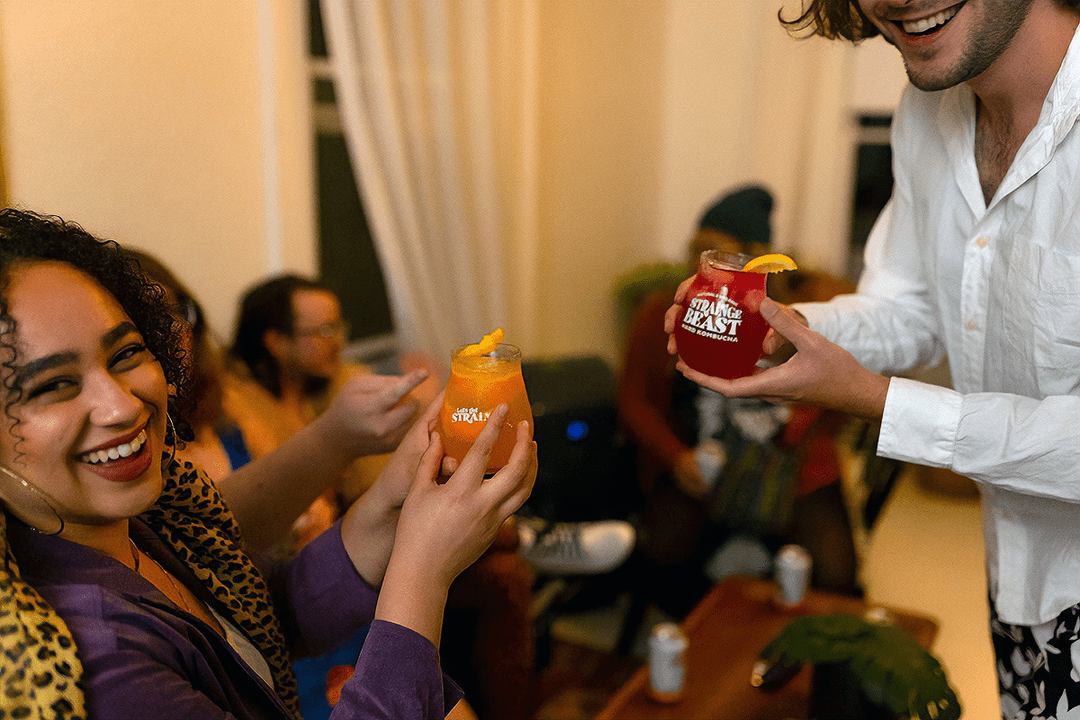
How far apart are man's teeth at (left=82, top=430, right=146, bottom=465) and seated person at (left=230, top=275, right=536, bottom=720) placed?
45 cm

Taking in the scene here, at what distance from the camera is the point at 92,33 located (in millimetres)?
1407

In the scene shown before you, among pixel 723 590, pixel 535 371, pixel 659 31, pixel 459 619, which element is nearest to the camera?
pixel 459 619

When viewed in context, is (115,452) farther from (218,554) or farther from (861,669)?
(861,669)

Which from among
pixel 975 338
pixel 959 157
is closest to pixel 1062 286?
pixel 975 338

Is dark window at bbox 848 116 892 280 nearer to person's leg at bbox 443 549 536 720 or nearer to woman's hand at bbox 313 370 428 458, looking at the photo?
person's leg at bbox 443 549 536 720

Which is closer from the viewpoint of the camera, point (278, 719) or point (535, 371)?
point (278, 719)

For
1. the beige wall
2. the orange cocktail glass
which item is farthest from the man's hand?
the beige wall

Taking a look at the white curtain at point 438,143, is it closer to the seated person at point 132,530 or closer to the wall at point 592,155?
the wall at point 592,155

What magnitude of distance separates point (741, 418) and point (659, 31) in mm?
2218

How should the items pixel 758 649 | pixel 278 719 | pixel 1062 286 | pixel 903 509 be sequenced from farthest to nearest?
1. pixel 903 509
2. pixel 758 649
3. pixel 1062 286
4. pixel 278 719

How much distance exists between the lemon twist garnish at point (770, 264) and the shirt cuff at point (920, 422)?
0.68ft

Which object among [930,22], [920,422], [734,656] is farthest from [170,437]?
[734,656]

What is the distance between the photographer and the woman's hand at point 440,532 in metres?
0.90

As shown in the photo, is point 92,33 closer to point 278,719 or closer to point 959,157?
point 278,719
